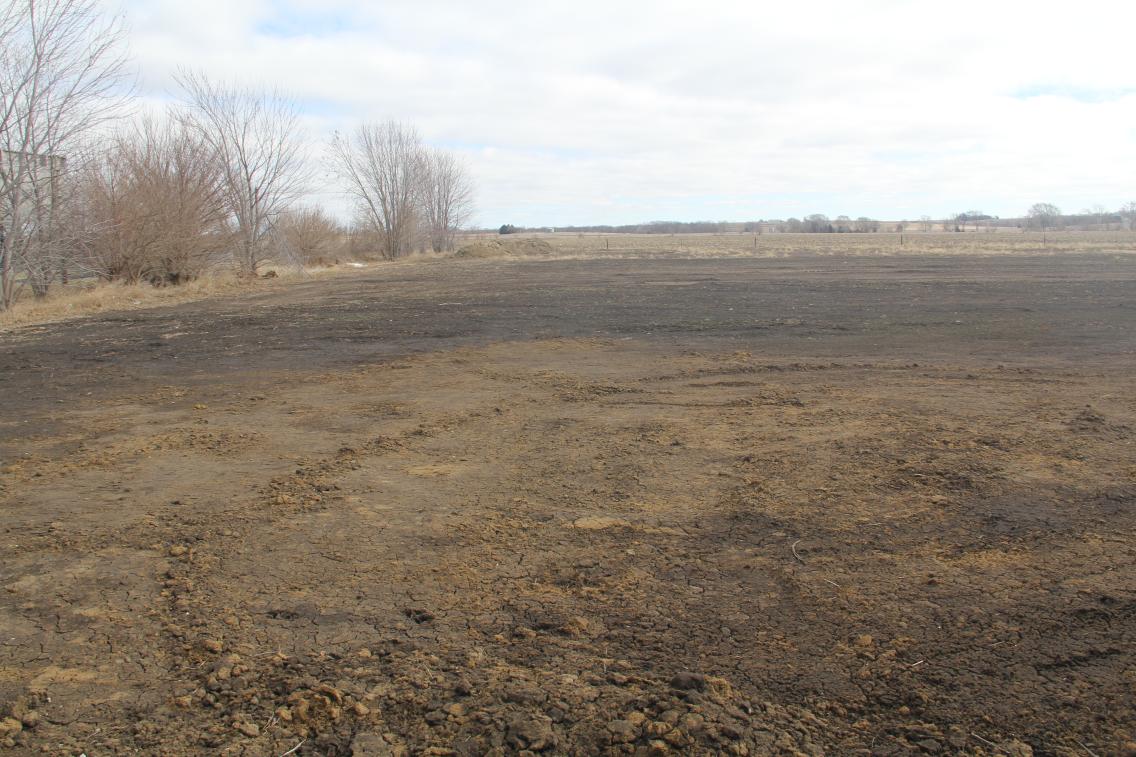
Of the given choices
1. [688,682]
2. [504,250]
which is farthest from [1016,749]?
[504,250]

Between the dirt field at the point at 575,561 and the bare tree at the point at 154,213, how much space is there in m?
17.0

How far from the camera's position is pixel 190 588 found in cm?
440

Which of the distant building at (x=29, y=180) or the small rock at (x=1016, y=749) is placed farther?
the distant building at (x=29, y=180)

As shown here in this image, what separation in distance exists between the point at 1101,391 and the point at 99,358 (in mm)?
13764

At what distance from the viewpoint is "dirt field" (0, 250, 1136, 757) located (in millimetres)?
3209

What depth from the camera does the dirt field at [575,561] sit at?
3.21m

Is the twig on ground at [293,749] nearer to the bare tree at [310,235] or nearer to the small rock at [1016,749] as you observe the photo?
the small rock at [1016,749]

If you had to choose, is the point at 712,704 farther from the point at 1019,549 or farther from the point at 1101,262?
the point at 1101,262

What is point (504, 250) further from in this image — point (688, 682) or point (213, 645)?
point (688, 682)

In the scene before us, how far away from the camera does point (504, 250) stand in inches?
2717

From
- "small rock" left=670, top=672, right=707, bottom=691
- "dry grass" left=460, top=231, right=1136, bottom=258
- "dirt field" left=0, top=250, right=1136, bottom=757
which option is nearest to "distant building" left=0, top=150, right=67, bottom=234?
"dirt field" left=0, top=250, right=1136, bottom=757

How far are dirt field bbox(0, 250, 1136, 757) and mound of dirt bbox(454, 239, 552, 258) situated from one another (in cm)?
5433

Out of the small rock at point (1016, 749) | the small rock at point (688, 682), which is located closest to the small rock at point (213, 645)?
the small rock at point (688, 682)

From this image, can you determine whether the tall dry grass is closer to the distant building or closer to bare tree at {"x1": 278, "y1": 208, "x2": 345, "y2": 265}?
the distant building
